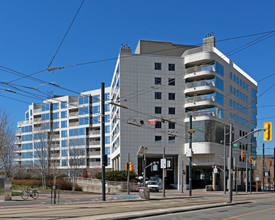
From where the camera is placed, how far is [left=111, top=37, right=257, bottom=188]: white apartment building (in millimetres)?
69125

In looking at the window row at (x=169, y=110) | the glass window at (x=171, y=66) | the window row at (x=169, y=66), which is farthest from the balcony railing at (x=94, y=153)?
the glass window at (x=171, y=66)

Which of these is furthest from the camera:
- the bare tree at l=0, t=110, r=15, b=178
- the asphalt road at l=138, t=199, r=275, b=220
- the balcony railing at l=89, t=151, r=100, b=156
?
the balcony railing at l=89, t=151, r=100, b=156

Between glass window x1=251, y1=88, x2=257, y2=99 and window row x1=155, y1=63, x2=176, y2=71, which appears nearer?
window row x1=155, y1=63, x2=176, y2=71

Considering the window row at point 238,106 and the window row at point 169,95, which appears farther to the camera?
the window row at point 238,106

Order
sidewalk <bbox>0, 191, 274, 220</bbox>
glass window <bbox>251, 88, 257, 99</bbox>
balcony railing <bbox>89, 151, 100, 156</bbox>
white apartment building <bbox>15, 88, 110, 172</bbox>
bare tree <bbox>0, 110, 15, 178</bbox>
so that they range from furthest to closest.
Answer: white apartment building <bbox>15, 88, 110, 172</bbox>, balcony railing <bbox>89, 151, 100, 156</bbox>, glass window <bbox>251, 88, 257, 99</bbox>, bare tree <bbox>0, 110, 15, 178</bbox>, sidewalk <bbox>0, 191, 274, 220</bbox>

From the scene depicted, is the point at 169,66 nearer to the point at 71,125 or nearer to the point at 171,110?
the point at 171,110

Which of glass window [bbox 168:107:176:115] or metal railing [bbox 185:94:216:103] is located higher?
metal railing [bbox 185:94:216:103]

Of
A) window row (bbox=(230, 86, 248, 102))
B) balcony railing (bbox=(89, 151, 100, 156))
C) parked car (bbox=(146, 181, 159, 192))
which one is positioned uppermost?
window row (bbox=(230, 86, 248, 102))

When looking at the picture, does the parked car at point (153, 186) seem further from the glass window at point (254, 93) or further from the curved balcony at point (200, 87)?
the glass window at point (254, 93)

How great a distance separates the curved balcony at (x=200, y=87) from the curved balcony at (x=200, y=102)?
3.65 ft

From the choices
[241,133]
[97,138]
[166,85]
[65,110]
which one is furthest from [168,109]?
[65,110]

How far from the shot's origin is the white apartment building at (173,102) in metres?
69.1

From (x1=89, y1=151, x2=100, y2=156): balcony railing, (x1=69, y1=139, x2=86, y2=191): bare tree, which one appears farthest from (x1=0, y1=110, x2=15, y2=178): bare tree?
(x1=89, y1=151, x2=100, y2=156): balcony railing

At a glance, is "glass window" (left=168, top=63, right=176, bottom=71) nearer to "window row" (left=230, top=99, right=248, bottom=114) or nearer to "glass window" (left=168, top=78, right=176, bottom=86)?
"glass window" (left=168, top=78, right=176, bottom=86)
